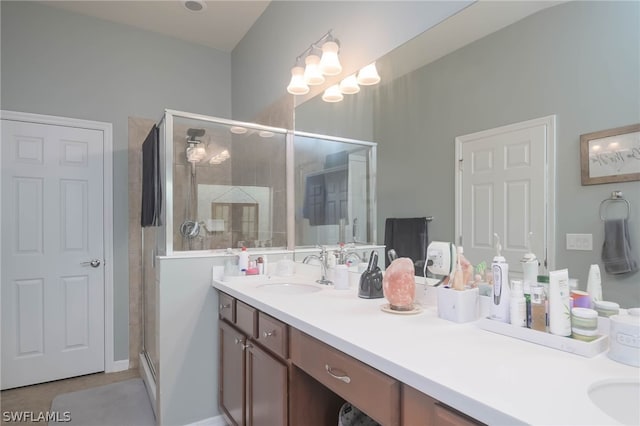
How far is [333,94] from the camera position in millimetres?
2180

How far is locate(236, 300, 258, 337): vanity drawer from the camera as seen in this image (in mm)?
1674

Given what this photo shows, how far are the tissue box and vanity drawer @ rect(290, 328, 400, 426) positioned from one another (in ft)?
1.36

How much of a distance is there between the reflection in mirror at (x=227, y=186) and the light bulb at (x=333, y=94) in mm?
503

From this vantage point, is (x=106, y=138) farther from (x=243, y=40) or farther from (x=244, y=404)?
(x=244, y=404)

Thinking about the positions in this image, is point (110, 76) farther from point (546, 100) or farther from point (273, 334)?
point (546, 100)

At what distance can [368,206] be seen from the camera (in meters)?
1.93

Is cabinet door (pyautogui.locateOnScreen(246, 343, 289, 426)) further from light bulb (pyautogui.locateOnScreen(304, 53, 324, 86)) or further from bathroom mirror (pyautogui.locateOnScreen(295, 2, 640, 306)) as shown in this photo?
light bulb (pyautogui.locateOnScreen(304, 53, 324, 86))

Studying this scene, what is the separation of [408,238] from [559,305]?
688 millimetres

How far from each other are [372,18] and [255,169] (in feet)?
4.23

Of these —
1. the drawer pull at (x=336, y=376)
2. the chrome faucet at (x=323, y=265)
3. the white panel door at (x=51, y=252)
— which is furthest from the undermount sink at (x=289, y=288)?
Result: the white panel door at (x=51, y=252)

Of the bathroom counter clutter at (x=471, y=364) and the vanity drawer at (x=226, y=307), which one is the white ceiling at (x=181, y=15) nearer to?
the vanity drawer at (x=226, y=307)

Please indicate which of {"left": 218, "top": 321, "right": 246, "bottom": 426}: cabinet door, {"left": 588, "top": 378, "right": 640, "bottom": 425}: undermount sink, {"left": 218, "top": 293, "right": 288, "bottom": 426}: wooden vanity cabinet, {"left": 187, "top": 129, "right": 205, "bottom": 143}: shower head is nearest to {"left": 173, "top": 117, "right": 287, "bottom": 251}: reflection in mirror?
{"left": 187, "top": 129, "right": 205, "bottom": 143}: shower head

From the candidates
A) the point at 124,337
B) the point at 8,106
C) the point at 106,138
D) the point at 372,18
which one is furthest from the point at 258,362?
the point at 8,106

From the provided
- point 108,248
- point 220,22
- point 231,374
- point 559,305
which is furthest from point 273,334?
point 220,22
